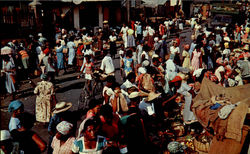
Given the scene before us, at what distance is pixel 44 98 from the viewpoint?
667cm

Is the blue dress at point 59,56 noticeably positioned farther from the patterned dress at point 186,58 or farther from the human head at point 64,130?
the human head at point 64,130

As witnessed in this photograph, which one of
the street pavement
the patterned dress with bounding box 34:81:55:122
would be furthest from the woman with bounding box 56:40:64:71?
the patterned dress with bounding box 34:81:55:122

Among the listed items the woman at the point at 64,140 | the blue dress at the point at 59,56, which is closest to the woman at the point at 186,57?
the blue dress at the point at 59,56

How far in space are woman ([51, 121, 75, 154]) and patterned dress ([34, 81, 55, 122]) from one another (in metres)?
2.66

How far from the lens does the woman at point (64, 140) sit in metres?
4.12

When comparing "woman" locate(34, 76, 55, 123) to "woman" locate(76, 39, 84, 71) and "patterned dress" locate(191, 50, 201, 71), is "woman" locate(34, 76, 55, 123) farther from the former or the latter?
"woman" locate(76, 39, 84, 71)

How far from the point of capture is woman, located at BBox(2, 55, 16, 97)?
852cm

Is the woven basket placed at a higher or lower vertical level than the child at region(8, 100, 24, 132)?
lower

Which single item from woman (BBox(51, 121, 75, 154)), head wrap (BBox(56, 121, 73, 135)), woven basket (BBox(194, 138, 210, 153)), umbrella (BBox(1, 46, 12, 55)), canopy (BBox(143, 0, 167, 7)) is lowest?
woven basket (BBox(194, 138, 210, 153))

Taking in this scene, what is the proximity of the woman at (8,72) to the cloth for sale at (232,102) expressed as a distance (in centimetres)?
641

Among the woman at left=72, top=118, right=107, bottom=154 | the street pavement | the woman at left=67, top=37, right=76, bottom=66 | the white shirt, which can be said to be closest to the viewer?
the woman at left=72, top=118, right=107, bottom=154

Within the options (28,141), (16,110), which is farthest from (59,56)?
(28,141)

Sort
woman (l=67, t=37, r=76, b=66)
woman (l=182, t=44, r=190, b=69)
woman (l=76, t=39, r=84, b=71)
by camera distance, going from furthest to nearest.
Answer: woman (l=76, t=39, r=84, b=71) < woman (l=67, t=37, r=76, b=66) < woman (l=182, t=44, r=190, b=69)

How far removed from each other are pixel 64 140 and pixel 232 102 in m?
3.80
